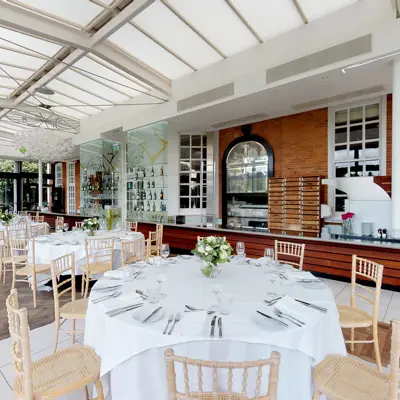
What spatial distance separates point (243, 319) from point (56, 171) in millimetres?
18172

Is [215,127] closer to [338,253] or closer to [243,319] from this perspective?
[338,253]

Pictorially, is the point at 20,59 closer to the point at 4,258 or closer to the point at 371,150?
the point at 4,258

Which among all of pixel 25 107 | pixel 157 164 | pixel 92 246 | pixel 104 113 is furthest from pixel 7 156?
pixel 92 246

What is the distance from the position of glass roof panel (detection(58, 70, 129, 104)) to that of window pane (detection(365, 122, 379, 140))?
6836 mm

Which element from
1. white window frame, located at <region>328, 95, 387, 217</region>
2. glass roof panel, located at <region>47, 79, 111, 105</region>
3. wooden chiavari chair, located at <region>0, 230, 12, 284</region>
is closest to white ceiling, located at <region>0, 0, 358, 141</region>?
glass roof panel, located at <region>47, 79, 111, 105</region>

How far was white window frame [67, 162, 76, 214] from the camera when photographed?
52.8 feet

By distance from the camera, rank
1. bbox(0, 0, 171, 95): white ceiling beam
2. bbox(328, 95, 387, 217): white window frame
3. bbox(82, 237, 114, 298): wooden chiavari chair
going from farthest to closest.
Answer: bbox(328, 95, 387, 217): white window frame, bbox(0, 0, 171, 95): white ceiling beam, bbox(82, 237, 114, 298): wooden chiavari chair

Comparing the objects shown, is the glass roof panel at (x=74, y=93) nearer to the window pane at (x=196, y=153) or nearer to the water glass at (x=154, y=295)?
the window pane at (x=196, y=153)

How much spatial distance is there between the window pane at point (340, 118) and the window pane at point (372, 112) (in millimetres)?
490

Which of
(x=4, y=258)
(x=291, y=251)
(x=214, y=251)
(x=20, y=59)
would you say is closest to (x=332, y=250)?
(x=291, y=251)

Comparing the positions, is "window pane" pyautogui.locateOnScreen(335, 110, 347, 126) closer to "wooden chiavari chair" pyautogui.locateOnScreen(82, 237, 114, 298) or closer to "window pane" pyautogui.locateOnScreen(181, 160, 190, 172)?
"window pane" pyautogui.locateOnScreen(181, 160, 190, 172)

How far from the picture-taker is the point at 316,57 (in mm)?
5039

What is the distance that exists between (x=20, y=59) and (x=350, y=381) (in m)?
8.96

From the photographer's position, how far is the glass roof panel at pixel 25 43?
614 centimetres
